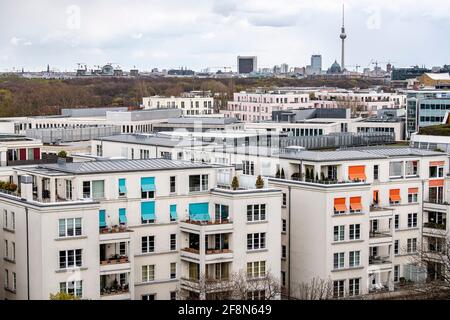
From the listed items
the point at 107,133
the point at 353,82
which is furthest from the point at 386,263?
the point at 353,82

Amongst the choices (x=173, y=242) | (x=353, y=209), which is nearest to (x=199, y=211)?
(x=173, y=242)

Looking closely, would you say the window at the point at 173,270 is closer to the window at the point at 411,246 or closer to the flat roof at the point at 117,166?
the flat roof at the point at 117,166

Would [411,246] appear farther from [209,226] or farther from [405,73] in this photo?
[405,73]

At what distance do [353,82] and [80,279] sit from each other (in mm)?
105998

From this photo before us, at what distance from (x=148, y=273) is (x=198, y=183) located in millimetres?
2364

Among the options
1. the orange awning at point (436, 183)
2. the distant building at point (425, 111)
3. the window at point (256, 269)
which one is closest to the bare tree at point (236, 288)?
the window at point (256, 269)

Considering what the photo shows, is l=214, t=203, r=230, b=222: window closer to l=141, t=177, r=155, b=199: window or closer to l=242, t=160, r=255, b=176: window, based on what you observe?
l=141, t=177, r=155, b=199: window

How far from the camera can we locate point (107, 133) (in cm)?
4247

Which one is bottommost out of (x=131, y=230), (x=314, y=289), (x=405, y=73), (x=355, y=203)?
(x=314, y=289)

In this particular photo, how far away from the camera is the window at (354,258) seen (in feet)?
71.2

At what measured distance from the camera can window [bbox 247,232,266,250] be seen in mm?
20000

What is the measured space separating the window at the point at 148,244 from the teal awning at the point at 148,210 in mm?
429

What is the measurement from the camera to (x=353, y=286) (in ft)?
71.4

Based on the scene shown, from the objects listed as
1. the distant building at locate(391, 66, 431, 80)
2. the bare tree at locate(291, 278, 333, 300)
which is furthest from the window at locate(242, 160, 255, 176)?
the distant building at locate(391, 66, 431, 80)
